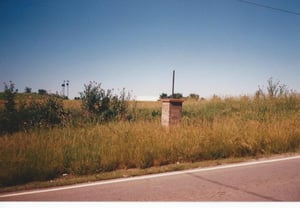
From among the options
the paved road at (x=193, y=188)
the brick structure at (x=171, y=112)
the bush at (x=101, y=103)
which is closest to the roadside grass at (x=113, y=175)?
the paved road at (x=193, y=188)

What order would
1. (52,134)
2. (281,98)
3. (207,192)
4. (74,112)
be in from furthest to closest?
(281,98) < (74,112) < (52,134) < (207,192)

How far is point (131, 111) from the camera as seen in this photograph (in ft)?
51.8

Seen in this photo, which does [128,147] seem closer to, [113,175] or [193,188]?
[113,175]

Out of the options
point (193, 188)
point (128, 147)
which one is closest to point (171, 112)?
point (128, 147)

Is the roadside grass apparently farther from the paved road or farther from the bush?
the bush

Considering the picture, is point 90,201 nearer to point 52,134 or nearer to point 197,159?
point 197,159

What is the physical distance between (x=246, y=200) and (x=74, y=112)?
40.2 ft

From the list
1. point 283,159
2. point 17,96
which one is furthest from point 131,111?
point 283,159

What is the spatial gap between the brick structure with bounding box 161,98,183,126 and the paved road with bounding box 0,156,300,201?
11.3ft

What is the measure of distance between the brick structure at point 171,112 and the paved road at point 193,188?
11.3 ft

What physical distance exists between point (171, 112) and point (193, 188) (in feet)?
15.3

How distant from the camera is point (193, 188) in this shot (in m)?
4.66

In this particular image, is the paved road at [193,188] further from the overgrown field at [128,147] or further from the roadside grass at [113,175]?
the overgrown field at [128,147]

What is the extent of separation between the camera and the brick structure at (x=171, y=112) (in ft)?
29.9
